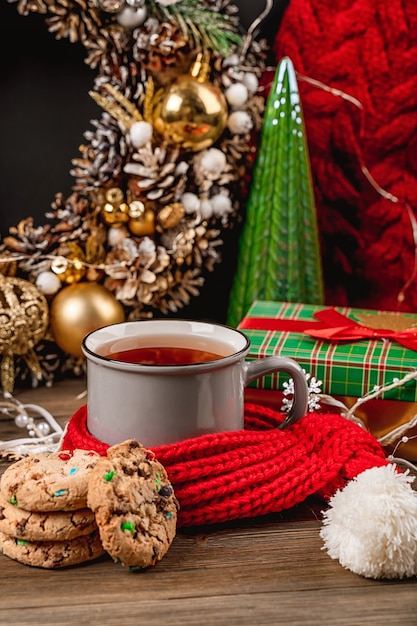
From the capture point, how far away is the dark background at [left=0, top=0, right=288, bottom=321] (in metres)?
0.95

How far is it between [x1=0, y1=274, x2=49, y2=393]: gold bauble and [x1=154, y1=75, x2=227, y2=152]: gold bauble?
266 mm

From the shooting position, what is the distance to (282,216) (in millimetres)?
1044

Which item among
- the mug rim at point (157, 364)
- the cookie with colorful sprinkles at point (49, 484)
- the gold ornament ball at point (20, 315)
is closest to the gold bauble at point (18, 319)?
the gold ornament ball at point (20, 315)

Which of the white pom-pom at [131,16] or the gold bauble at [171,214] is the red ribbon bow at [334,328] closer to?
the gold bauble at [171,214]

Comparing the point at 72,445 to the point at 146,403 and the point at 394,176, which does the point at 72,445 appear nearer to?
the point at 146,403

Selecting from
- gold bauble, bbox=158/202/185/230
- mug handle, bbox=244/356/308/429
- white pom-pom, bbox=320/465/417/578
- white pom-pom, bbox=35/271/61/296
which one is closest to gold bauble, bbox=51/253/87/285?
white pom-pom, bbox=35/271/61/296

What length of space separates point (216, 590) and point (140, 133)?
1.91 feet

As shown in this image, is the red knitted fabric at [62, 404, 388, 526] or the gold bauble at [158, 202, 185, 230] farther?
the gold bauble at [158, 202, 185, 230]

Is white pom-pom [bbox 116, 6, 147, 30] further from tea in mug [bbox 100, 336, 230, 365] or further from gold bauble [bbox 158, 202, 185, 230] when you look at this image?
tea in mug [bbox 100, 336, 230, 365]

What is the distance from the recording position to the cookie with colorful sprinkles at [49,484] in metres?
0.56

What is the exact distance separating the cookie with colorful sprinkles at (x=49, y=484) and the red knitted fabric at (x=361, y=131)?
24.4 inches

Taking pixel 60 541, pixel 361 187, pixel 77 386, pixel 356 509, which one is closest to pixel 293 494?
pixel 356 509

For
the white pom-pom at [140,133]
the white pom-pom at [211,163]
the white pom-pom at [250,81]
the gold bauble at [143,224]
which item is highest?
the white pom-pom at [250,81]

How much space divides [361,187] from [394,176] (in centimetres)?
5
